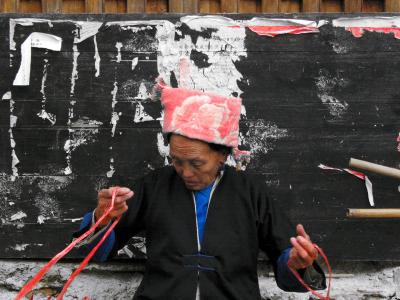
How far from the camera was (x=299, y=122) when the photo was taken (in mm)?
3211

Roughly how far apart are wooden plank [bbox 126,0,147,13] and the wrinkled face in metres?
0.80

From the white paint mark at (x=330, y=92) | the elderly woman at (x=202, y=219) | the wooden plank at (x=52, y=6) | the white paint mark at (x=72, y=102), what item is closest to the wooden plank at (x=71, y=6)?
the wooden plank at (x=52, y=6)

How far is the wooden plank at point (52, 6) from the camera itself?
321 cm

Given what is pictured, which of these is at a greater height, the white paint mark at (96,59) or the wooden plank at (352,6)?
the wooden plank at (352,6)

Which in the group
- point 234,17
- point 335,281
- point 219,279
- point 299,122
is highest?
point 234,17

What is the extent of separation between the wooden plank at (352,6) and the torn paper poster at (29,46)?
126 centimetres

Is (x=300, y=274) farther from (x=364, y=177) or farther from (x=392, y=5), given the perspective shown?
(x=392, y=5)

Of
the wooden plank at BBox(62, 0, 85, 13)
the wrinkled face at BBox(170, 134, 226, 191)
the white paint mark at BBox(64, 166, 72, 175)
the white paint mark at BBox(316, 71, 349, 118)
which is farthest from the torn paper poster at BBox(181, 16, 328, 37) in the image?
the white paint mark at BBox(64, 166, 72, 175)

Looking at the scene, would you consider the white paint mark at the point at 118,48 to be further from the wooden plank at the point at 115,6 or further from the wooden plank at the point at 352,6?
the wooden plank at the point at 352,6

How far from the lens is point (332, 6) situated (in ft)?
10.7

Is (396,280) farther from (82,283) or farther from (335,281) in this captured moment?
(82,283)

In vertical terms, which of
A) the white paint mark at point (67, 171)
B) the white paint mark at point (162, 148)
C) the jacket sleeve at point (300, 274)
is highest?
the white paint mark at point (162, 148)

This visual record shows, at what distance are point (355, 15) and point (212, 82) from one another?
2.23 ft

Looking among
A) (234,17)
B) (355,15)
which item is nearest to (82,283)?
(234,17)
